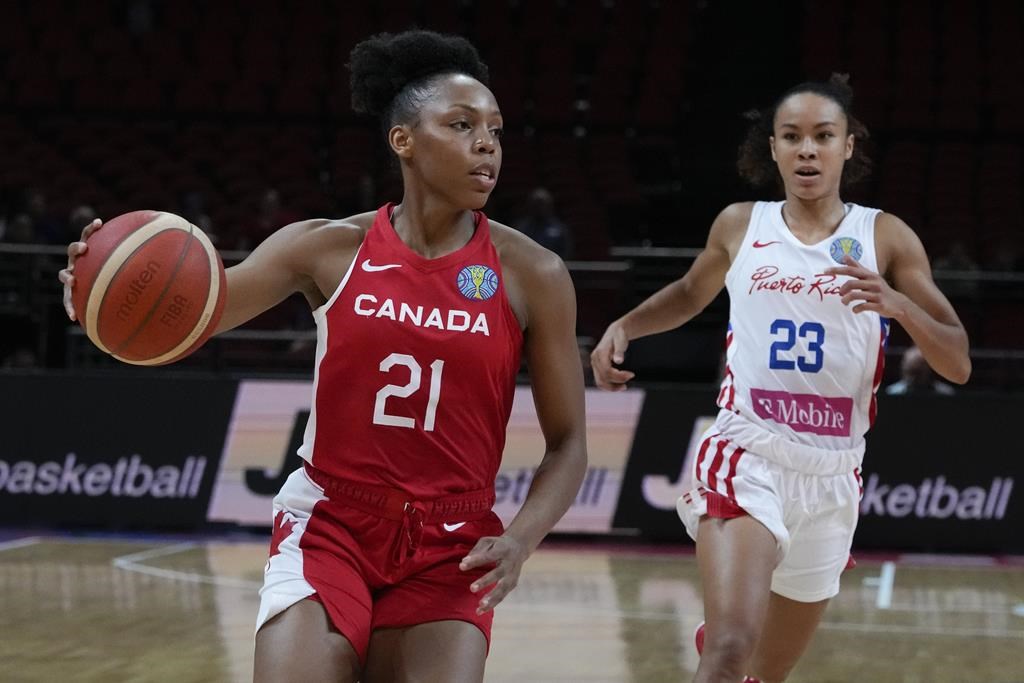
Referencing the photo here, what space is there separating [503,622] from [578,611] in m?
0.51

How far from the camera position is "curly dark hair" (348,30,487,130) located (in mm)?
3201

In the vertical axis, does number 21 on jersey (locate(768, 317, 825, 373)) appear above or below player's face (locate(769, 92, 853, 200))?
below

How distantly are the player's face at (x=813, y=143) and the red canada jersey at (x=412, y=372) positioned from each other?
5.21 feet

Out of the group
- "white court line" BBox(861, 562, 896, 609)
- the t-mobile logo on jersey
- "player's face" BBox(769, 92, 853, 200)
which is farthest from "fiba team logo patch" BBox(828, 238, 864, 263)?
"white court line" BBox(861, 562, 896, 609)

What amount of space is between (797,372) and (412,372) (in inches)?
63.9

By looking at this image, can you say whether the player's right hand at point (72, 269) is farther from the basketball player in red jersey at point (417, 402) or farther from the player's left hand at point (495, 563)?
the player's left hand at point (495, 563)

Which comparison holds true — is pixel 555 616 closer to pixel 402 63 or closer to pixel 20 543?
pixel 20 543

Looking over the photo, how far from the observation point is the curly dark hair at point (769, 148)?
177 inches

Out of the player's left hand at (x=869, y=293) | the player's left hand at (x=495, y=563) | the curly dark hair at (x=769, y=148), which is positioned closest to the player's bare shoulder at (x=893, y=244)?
the curly dark hair at (x=769, y=148)

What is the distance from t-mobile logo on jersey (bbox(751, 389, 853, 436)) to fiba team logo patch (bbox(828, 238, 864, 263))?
1.40 feet

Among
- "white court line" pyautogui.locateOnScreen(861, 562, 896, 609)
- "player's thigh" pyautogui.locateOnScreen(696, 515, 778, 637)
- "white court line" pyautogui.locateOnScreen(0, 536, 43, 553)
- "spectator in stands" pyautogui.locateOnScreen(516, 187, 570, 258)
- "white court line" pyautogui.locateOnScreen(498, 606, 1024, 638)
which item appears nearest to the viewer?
"player's thigh" pyautogui.locateOnScreen(696, 515, 778, 637)

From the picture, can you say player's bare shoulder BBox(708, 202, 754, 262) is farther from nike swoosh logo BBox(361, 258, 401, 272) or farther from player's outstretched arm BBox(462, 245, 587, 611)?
nike swoosh logo BBox(361, 258, 401, 272)

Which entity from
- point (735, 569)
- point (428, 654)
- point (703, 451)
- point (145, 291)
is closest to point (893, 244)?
point (703, 451)

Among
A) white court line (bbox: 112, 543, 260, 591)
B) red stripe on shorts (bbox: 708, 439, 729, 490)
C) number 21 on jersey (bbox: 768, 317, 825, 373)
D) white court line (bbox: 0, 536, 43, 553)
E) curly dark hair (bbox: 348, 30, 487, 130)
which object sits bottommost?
white court line (bbox: 0, 536, 43, 553)
